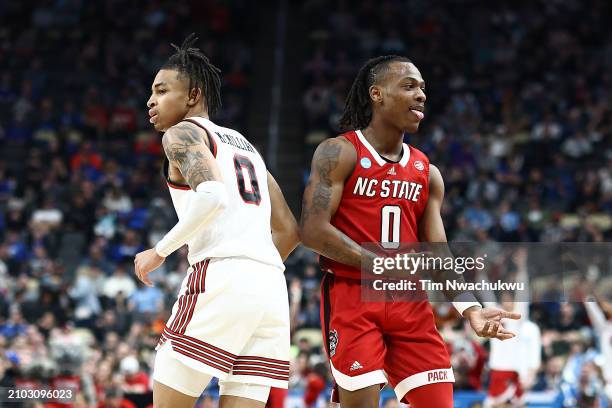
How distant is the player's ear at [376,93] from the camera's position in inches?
227

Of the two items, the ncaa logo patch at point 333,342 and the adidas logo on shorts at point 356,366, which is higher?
the ncaa logo patch at point 333,342

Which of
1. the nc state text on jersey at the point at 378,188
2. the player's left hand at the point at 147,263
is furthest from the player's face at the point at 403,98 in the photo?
the player's left hand at the point at 147,263

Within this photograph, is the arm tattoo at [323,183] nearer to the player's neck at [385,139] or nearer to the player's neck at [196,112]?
the player's neck at [385,139]

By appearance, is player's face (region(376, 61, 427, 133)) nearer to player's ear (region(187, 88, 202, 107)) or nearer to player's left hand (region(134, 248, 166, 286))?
player's ear (region(187, 88, 202, 107))

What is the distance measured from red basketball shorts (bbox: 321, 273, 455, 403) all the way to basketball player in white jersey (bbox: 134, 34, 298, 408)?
1.93 ft

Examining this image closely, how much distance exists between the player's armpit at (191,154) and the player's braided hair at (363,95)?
4.51ft

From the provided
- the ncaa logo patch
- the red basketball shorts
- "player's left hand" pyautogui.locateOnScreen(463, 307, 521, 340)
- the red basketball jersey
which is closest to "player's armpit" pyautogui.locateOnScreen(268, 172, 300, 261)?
the red basketball jersey

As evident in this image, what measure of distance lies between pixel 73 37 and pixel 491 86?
31.3ft

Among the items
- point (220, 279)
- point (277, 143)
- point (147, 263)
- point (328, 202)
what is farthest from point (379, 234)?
point (277, 143)

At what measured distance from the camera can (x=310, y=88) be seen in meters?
21.1

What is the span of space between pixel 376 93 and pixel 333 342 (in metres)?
1.46

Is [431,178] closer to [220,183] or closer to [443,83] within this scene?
[220,183]

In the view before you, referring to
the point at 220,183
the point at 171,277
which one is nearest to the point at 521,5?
the point at 171,277

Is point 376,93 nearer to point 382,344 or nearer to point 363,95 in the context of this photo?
point 363,95
